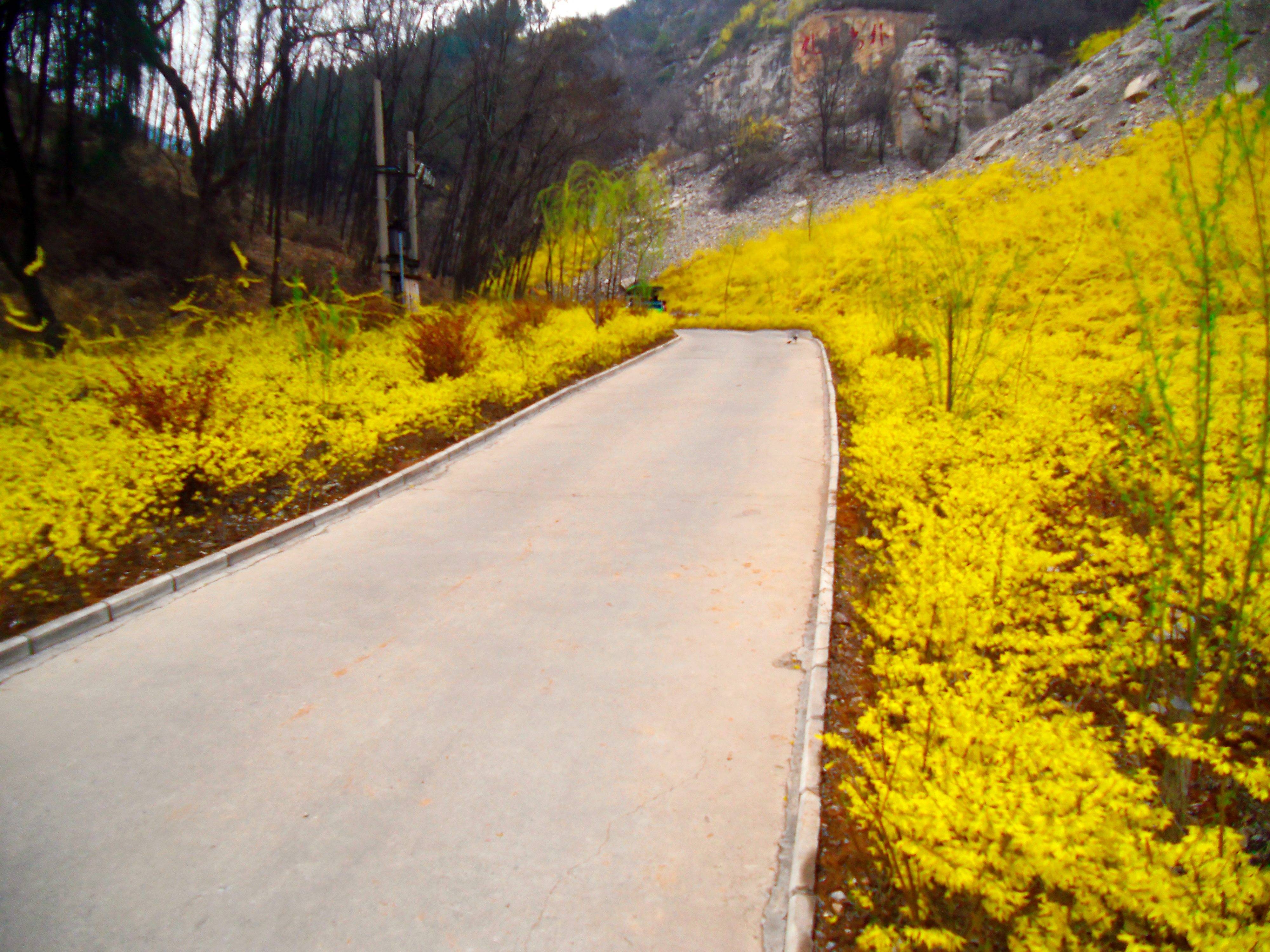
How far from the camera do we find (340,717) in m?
3.63

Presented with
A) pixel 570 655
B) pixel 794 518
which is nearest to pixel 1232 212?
pixel 794 518

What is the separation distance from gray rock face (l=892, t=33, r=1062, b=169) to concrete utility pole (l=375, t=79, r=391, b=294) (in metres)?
47.3

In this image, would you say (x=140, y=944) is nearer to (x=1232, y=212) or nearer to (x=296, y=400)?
(x=296, y=400)

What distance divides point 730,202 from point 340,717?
2243 inches

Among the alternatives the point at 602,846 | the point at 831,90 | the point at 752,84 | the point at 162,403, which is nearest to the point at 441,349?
the point at 162,403

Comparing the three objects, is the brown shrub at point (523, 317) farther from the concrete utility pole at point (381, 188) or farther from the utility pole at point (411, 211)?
the concrete utility pole at point (381, 188)

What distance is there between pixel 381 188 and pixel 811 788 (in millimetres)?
13896

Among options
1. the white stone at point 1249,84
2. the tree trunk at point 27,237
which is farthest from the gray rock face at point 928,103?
the tree trunk at point 27,237

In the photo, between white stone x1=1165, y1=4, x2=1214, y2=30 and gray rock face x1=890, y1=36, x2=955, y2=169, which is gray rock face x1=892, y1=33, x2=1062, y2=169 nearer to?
gray rock face x1=890, y1=36, x2=955, y2=169

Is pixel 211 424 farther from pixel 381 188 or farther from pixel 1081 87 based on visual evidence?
pixel 1081 87

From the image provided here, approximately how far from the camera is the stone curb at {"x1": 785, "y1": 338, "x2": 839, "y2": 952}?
8.09 feet

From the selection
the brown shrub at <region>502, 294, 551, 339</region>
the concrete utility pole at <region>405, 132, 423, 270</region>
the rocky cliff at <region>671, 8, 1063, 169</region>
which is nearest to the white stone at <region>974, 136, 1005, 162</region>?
the rocky cliff at <region>671, 8, 1063, 169</region>

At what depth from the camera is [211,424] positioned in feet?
24.6

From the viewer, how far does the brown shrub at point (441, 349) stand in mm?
11562
